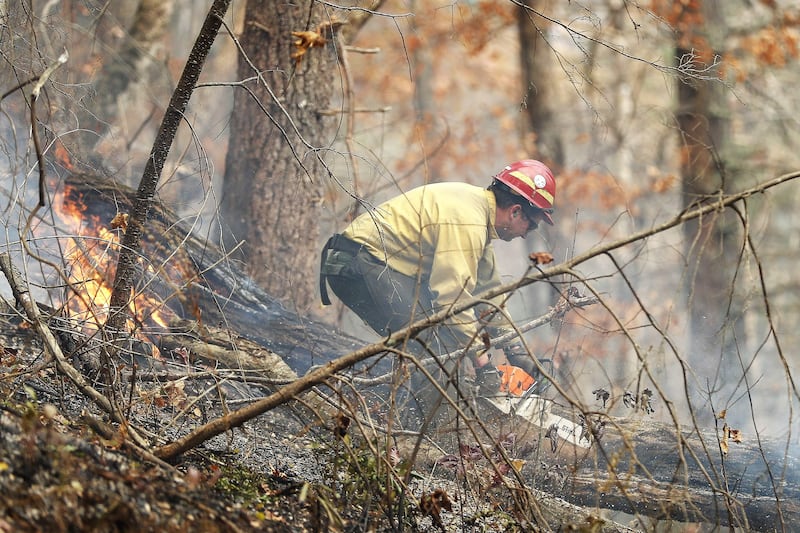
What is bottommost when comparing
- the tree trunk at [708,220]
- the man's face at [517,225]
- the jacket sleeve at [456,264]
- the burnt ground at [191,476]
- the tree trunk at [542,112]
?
the burnt ground at [191,476]

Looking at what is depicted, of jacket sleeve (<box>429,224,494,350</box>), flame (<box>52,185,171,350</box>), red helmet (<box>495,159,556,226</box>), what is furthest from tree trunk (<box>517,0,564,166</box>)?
flame (<box>52,185,171,350</box>)

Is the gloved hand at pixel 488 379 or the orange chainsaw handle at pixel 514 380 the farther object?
the orange chainsaw handle at pixel 514 380

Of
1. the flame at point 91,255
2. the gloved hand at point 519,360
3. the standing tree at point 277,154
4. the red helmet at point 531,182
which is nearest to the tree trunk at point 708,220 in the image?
the red helmet at point 531,182

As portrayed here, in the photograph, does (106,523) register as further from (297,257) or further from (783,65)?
(783,65)

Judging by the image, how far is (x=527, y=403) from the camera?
19.0ft

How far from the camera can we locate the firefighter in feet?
18.8

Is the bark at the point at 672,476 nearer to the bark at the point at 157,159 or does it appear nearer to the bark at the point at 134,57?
the bark at the point at 157,159

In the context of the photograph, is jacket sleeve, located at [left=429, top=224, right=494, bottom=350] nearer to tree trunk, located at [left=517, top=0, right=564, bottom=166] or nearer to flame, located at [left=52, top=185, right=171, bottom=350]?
flame, located at [left=52, top=185, right=171, bottom=350]

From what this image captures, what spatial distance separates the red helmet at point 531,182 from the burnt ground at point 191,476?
2.17 meters

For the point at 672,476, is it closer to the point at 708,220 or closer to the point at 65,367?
the point at 65,367

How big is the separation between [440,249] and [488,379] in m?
1.04

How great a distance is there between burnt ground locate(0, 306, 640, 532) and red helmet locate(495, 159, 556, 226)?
7.12ft

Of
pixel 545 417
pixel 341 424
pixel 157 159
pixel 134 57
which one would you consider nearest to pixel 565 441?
pixel 545 417

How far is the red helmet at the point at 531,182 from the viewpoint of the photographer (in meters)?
6.09
